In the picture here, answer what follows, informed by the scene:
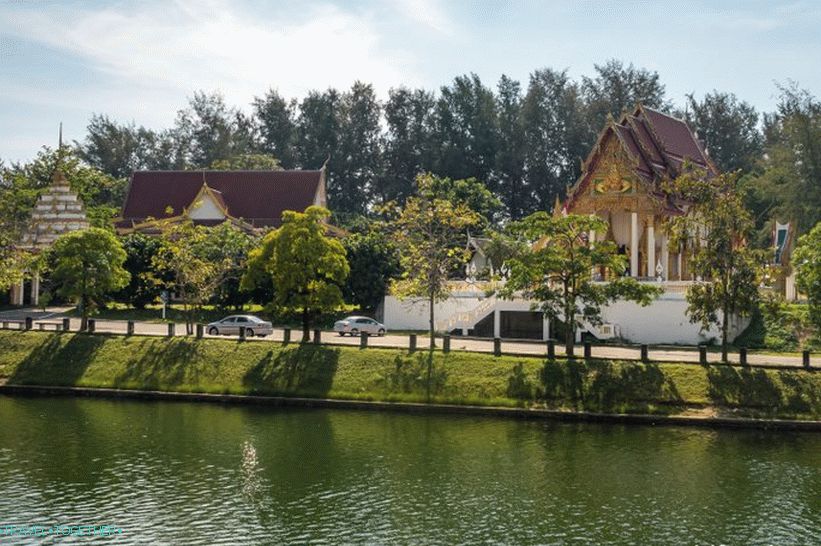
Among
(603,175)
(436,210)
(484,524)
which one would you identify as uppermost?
(603,175)

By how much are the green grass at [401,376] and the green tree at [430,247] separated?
4.81 metres

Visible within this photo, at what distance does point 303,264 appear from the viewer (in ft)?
140

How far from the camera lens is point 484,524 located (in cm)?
2083

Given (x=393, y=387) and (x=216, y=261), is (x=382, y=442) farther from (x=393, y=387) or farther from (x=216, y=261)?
(x=216, y=261)

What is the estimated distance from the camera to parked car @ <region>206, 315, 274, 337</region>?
46281 mm

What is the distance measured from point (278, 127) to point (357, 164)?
12885mm

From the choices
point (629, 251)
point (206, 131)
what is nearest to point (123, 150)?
point (206, 131)

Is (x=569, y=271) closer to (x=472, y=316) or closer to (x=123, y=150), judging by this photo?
(x=472, y=316)

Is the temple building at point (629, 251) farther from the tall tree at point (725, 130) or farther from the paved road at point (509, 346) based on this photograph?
the tall tree at point (725, 130)

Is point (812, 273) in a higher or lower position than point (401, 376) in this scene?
higher

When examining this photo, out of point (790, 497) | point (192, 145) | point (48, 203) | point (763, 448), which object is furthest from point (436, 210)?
point (192, 145)

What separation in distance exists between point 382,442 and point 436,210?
17.3 metres

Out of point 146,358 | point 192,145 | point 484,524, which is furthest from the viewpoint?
point 192,145

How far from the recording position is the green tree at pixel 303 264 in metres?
42.6
